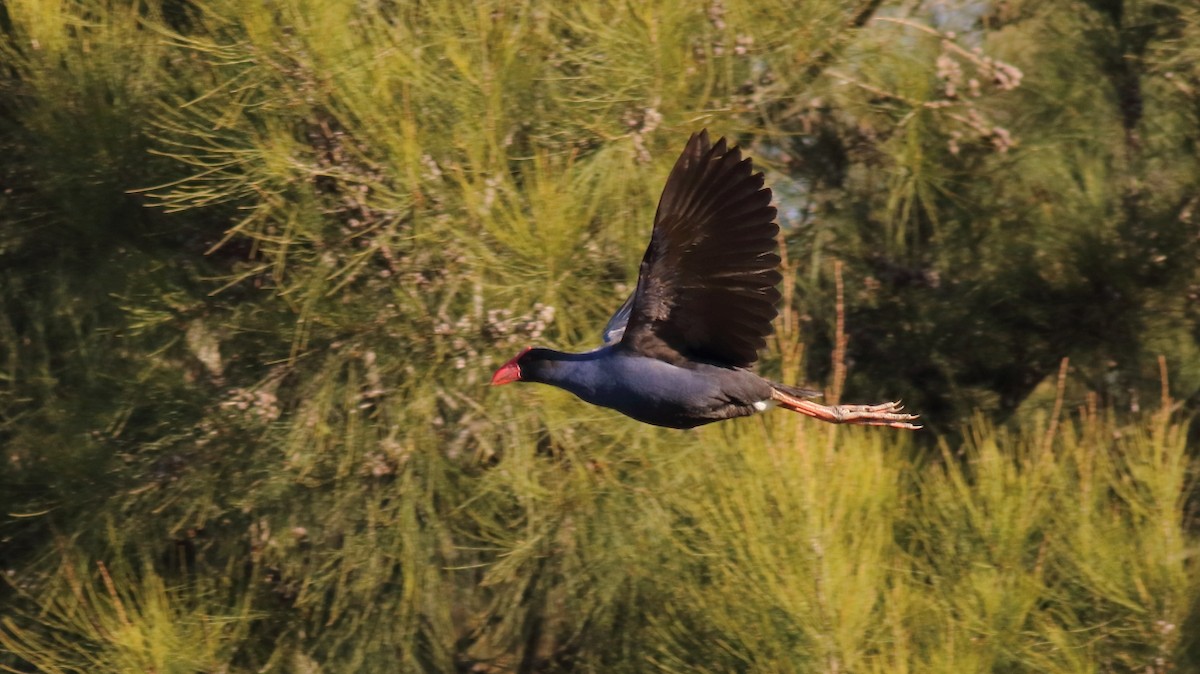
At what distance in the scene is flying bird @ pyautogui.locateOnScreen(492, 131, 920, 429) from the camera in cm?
319

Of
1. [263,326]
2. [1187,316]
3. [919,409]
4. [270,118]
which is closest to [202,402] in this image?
[263,326]

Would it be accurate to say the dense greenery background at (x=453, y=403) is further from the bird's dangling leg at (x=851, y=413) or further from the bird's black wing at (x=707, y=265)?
the bird's black wing at (x=707, y=265)

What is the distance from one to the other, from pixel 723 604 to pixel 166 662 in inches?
57.0

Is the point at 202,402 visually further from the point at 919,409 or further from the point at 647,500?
the point at 919,409

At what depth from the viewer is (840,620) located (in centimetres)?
405

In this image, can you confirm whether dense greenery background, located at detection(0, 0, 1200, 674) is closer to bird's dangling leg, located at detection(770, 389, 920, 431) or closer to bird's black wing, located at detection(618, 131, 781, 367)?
bird's dangling leg, located at detection(770, 389, 920, 431)

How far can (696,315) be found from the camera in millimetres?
3350

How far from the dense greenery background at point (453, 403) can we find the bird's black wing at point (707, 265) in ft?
2.30

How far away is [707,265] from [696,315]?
0.44ft

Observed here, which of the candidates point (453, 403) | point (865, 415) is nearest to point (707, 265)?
point (865, 415)

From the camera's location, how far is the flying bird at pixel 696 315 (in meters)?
3.19

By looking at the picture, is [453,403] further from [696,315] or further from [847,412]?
[696,315]

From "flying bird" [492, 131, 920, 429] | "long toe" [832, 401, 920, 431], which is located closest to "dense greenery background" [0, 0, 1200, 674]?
"long toe" [832, 401, 920, 431]

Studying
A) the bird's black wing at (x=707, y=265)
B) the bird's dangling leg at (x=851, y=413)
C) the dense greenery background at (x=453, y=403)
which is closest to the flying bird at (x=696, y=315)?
the bird's black wing at (x=707, y=265)
